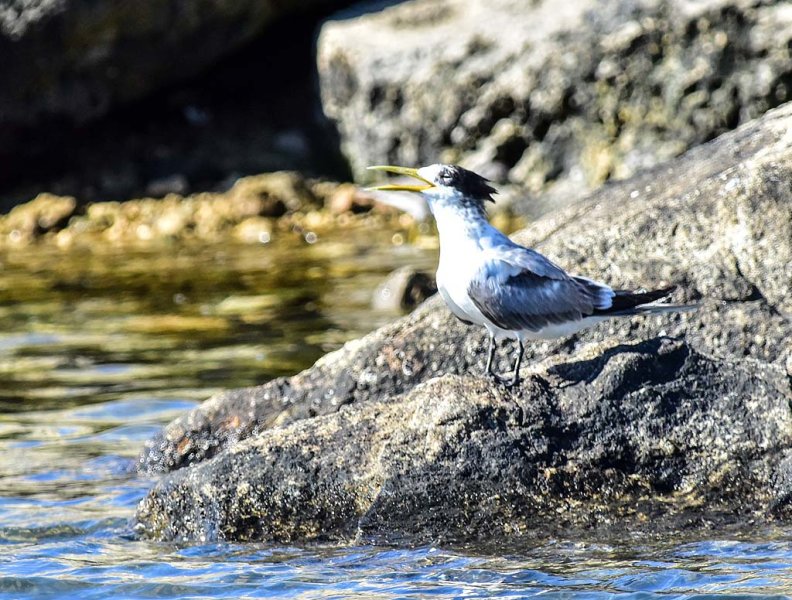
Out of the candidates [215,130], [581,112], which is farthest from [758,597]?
[215,130]

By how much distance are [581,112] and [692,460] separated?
9.24 meters

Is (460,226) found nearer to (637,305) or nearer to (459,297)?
(459,297)

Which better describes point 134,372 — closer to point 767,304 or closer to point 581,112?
point 767,304

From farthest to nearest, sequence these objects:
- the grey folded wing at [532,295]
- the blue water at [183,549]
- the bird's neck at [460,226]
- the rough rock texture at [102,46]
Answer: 1. the rough rock texture at [102,46]
2. the bird's neck at [460,226]
3. the grey folded wing at [532,295]
4. the blue water at [183,549]

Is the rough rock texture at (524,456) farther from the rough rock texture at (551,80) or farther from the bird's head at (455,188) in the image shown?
the rough rock texture at (551,80)

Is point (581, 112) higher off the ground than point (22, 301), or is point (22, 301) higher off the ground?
point (581, 112)

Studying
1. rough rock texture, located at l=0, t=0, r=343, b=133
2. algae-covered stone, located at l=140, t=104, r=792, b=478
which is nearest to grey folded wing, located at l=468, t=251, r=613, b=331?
algae-covered stone, located at l=140, t=104, r=792, b=478

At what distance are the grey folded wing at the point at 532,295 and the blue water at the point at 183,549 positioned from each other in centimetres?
91

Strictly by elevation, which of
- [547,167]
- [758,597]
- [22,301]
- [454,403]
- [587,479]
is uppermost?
[547,167]

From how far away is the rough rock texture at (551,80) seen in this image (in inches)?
535

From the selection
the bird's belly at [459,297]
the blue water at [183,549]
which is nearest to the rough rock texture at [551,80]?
the blue water at [183,549]

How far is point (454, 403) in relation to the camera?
5.55 meters

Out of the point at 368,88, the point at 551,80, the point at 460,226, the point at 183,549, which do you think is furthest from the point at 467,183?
the point at 368,88

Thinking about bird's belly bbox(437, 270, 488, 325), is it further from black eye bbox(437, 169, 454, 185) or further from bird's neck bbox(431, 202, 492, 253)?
black eye bbox(437, 169, 454, 185)
